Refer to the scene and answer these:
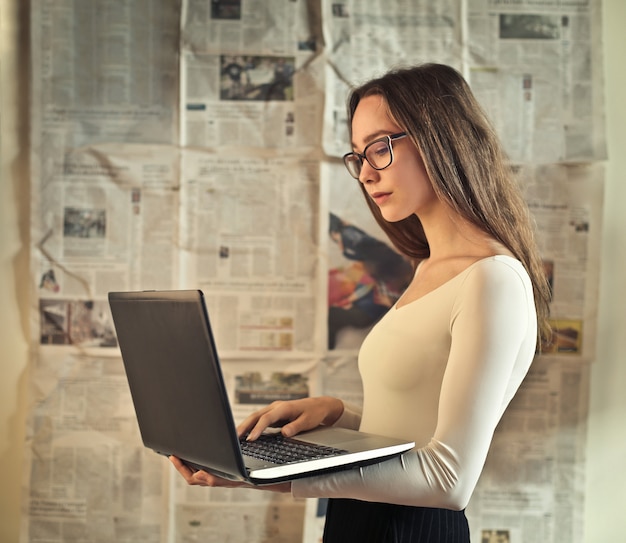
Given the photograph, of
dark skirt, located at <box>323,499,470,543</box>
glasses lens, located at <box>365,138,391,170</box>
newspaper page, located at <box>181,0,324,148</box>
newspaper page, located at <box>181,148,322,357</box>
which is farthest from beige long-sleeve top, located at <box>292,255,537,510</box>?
newspaper page, located at <box>181,0,324,148</box>

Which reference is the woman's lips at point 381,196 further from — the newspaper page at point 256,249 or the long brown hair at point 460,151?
the newspaper page at point 256,249

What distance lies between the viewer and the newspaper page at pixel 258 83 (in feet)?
4.97

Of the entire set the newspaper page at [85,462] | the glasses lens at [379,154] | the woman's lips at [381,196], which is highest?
the glasses lens at [379,154]

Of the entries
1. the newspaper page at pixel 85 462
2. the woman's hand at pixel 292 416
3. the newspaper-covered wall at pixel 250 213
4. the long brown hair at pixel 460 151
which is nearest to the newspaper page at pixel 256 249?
the newspaper-covered wall at pixel 250 213

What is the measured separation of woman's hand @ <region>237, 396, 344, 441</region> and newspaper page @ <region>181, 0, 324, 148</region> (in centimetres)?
65

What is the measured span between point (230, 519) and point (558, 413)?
0.76 metres

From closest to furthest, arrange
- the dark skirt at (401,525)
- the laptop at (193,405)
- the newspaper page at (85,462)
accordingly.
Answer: the laptop at (193,405) → the dark skirt at (401,525) → the newspaper page at (85,462)

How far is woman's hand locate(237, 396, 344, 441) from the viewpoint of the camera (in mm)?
1000

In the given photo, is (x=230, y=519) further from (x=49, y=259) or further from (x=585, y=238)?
(x=585, y=238)

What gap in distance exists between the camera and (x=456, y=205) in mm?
963

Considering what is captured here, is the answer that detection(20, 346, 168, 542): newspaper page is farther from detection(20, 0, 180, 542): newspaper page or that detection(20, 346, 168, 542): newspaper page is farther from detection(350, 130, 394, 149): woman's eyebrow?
detection(350, 130, 394, 149): woman's eyebrow

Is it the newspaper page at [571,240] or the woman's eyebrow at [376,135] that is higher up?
the woman's eyebrow at [376,135]

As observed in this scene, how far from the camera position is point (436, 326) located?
36.2 inches

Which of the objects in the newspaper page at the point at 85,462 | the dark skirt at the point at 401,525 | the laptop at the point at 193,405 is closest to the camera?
the laptop at the point at 193,405
